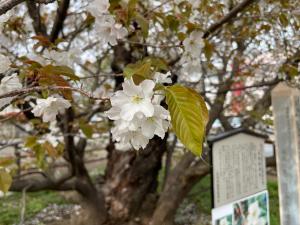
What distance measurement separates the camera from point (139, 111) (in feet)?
3.29

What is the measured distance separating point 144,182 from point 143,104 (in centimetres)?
318

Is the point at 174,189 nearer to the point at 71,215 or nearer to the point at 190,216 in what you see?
the point at 190,216

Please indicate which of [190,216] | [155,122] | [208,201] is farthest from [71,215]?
[155,122]

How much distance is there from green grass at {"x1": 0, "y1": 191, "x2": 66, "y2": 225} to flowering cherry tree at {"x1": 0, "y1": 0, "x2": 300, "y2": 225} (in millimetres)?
608

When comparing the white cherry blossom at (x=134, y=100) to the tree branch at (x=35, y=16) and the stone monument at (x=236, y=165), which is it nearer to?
the stone monument at (x=236, y=165)

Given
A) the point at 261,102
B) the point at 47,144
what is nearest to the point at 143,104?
the point at 47,144

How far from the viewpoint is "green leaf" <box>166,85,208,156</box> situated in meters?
0.98

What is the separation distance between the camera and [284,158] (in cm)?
271

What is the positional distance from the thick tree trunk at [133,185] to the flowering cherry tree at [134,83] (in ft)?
0.03

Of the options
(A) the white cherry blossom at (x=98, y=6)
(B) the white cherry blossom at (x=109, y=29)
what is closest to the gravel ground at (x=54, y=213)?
(B) the white cherry blossom at (x=109, y=29)

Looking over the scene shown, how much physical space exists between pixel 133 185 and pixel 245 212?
1446 mm

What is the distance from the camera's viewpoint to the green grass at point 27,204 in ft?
16.5

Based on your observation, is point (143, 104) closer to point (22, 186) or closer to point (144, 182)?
point (22, 186)

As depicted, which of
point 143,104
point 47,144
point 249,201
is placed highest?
point 47,144
